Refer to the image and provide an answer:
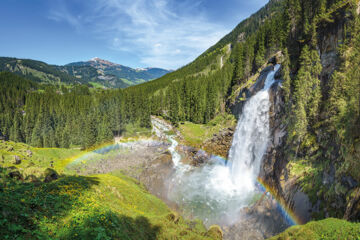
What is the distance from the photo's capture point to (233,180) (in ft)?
105

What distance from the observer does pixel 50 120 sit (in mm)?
77062

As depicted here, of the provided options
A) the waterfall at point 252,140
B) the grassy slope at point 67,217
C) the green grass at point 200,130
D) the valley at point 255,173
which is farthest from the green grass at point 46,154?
the waterfall at point 252,140

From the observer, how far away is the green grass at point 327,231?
8.78 metres

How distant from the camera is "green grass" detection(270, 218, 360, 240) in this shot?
878 cm

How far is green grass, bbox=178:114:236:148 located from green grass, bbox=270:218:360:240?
36566 mm

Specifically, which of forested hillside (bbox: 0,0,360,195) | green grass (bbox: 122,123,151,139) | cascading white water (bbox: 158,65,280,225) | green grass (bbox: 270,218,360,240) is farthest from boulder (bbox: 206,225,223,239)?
green grass (bbox: 122,123,151,139)

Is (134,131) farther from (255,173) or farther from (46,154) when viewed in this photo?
(255,173)

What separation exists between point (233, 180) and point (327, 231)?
23.1 meters

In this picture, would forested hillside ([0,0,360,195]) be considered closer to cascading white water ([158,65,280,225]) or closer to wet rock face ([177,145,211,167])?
cascading white water ([158,65,280,225])

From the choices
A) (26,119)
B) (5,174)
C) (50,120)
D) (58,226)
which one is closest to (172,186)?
(5,174)

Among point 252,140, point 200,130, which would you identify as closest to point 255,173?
point 252,140

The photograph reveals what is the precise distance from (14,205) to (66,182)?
7.62 meters

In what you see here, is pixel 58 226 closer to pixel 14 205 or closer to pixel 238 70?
pixel 14 205

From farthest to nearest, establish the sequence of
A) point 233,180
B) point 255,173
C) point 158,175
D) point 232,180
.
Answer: point 158,175, point 232,180, point 233,180, point 255,173
